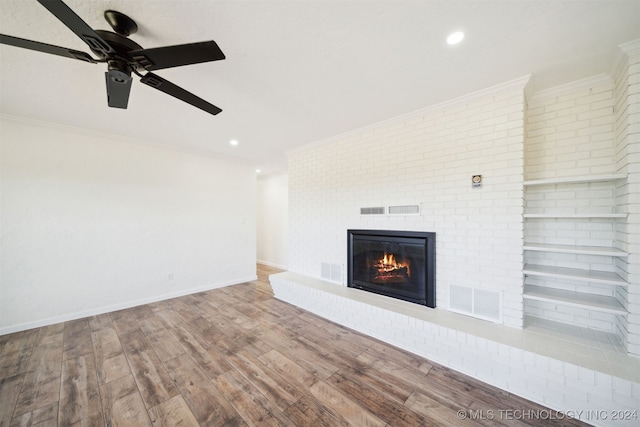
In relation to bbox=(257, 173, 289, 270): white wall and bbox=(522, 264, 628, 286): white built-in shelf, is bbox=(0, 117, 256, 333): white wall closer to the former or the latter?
bbox=(257, 173, 289, 270): white wall

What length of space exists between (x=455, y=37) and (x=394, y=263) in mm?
2405

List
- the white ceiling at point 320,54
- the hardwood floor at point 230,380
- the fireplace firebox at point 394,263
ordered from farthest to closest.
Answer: the fireplace firebox at point 394,263
the hardwood floor at point 230,380
the white ceiling at point 320,54

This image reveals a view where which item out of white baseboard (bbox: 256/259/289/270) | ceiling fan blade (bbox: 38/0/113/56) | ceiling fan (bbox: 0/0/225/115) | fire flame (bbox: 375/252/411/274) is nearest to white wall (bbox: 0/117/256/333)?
white baseboard (bbox: 256/259/289/270)

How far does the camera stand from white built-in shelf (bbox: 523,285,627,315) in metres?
1.83

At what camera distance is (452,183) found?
8.49 ft

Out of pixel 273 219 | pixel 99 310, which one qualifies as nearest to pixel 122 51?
pixel 99 310

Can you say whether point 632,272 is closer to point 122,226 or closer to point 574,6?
point 574,6

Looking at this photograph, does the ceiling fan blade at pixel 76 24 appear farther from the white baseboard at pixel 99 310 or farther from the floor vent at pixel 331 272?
the white baseboard at pixel 99 310

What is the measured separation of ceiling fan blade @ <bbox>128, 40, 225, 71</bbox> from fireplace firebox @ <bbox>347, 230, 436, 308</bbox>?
2640mm

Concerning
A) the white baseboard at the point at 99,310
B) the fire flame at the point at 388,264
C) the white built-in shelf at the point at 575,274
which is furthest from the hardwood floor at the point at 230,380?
the white built-in shelf at the point at 575,274

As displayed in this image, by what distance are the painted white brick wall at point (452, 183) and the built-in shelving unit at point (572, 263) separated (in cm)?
19

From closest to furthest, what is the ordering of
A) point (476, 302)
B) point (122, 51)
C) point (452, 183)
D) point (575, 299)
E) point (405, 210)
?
point (122, 51)
point (575, 299)
point (476, 302)
point (452, 183)
point (405, 210)

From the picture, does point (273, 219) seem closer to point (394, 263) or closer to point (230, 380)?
point (394, 263)

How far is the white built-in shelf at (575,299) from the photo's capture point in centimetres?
183
